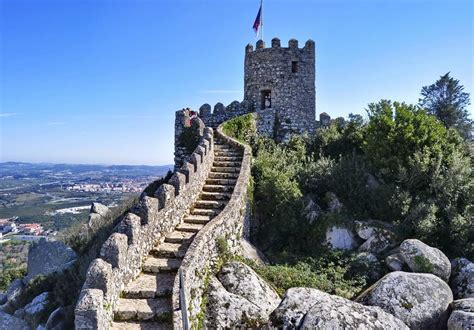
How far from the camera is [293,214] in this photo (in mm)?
12656

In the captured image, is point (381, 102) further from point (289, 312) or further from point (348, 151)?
point (289, 312)

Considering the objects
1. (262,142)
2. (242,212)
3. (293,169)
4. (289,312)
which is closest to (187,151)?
(262,142)

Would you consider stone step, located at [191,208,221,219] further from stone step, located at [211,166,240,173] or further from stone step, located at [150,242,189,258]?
stone step, located at [211,166,240,173]

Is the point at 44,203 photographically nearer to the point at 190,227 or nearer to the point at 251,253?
the point at 251,253

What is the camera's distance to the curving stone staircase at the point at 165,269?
685 cm

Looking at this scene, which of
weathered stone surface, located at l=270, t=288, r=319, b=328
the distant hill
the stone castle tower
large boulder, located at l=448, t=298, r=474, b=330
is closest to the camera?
weathered stone surface, located at l=270, t=288, r=319, b=328

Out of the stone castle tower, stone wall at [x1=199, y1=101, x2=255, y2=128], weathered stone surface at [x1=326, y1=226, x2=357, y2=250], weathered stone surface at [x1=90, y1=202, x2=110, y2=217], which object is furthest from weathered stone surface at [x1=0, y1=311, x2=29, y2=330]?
the stone castle tower

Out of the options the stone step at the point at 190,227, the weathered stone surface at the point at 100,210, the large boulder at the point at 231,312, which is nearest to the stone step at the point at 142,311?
the large boulder at the point at 231,312

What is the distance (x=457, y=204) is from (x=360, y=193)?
3042 millimetres

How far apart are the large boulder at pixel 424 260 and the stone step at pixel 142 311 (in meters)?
6.49

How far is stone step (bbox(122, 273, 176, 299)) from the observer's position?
24.3ft

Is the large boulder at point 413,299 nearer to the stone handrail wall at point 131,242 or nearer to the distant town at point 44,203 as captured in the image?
the stone handrail wall at point 131,242

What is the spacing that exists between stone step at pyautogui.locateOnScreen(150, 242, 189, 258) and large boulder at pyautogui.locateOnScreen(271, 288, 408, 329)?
245 centimetres

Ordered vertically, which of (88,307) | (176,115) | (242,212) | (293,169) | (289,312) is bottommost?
(289,312)
